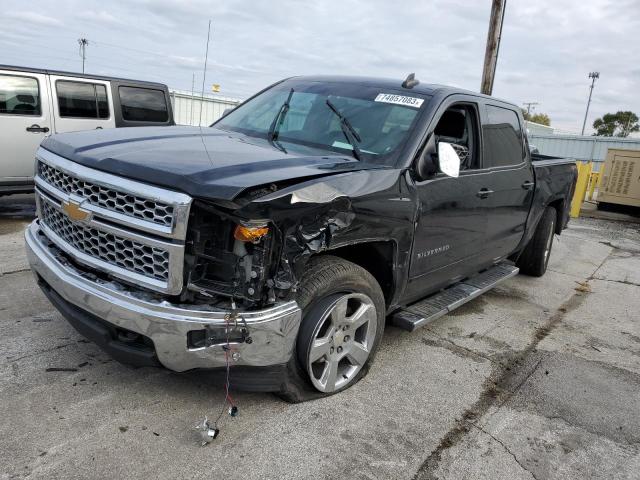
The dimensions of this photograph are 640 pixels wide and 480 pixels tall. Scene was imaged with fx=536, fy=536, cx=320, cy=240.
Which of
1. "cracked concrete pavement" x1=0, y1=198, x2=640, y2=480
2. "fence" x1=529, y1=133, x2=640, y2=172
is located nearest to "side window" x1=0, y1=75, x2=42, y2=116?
"cracked concrete pavement" x1=0, y1=198, x2=640, y2=480

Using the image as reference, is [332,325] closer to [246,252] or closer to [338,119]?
[246,252]

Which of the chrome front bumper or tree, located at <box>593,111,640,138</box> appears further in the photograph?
tree, located at <box>593,111,640,138</box>

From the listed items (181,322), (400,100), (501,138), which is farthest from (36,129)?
(181,322)

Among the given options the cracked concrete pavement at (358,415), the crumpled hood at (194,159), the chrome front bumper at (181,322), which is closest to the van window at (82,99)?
the cracked concrete pavement at (358,415)

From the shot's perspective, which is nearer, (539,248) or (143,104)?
(539,248)

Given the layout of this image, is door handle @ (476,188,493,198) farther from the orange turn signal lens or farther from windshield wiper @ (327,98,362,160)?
the orange turn signal lens

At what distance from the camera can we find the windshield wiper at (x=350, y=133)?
3.46 metres

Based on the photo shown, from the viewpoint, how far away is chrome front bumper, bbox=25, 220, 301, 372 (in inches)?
96.0

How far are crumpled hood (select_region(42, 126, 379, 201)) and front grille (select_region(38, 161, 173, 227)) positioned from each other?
0.09 meters

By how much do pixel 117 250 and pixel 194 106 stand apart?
48.9 feet

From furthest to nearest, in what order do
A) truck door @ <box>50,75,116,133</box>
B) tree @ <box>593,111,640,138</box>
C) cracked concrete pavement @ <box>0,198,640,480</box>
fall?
tree @ <box>593,111,640,138</box>, truck door @ <box>50,75,116,133</box>, cracked concrete pavement @ <box>0,198,640,480</box>

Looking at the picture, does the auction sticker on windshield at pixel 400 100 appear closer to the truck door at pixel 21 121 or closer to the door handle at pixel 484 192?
the door handle at pixel 484 192

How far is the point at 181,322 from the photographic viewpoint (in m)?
2.42

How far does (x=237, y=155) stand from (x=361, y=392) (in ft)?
5.22
